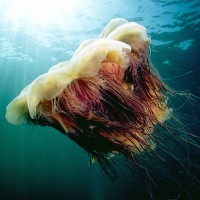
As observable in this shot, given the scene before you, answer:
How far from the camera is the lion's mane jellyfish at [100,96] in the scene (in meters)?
2.36

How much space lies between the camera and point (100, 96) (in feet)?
8.24

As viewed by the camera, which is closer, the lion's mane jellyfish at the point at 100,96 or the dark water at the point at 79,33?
the lion's mane jellyfish at the point at 100,96

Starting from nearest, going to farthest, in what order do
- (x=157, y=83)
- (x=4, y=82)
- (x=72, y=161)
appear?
(x=157, y=83), (x=4, y=82), (x=72, y=161)

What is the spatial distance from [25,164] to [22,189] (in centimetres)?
1740

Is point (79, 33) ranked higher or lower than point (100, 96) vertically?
lower

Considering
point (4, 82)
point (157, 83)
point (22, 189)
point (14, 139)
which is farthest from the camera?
point (14, 139)

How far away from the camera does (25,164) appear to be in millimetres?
60938

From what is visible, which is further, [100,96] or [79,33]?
[79,33]

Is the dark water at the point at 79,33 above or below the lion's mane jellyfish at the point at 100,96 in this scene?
below

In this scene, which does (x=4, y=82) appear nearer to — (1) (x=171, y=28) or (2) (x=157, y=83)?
(1) (x=171, y=28)

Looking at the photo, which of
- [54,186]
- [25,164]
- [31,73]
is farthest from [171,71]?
[25,164]

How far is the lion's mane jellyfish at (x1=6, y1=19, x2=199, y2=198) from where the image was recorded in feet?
7.75

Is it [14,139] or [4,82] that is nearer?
[4,82]

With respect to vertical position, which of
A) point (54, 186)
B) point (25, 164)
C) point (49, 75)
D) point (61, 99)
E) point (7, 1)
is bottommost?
point (25, 164)
